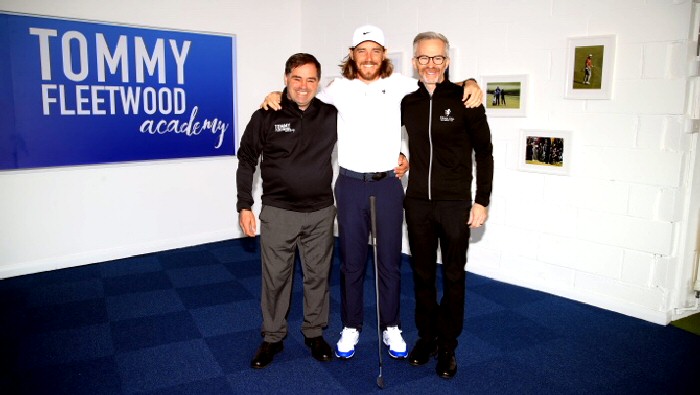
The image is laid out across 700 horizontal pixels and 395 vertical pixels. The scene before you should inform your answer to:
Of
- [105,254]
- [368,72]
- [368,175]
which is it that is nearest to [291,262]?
[368,175]

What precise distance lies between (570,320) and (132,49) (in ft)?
14.4

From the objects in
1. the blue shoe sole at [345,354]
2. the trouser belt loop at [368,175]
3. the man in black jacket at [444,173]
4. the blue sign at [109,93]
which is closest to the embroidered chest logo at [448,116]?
the man in black jacket at [444,173]

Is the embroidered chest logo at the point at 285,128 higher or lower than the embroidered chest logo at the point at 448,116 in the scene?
lower

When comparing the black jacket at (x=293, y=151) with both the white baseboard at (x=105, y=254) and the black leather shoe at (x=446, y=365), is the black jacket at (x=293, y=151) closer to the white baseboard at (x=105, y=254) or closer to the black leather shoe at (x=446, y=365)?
the black leather shoe at (x=446, y=365)

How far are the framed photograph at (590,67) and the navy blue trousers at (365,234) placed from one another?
182 cm

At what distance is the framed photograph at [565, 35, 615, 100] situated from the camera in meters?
3.58

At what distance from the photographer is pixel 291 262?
2.91 metres

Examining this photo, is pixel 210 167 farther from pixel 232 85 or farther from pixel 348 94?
pixel 348 94

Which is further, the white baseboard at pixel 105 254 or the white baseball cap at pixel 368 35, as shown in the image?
the white baseboard at pixel 105 254

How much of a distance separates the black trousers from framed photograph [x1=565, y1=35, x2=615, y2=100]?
1676 millimetres

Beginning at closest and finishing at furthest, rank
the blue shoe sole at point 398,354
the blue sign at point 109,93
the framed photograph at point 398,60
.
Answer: the blue shoe sole at point 398,354 < the blue sign at point 109,93 < the framed photograph at point 398,60

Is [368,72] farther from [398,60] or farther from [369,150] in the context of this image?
[398,60]

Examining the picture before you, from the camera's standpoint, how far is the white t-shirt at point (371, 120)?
8.89 ft

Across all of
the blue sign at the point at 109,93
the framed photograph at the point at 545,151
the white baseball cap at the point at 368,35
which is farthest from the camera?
the blue sign at the point at 109,93
